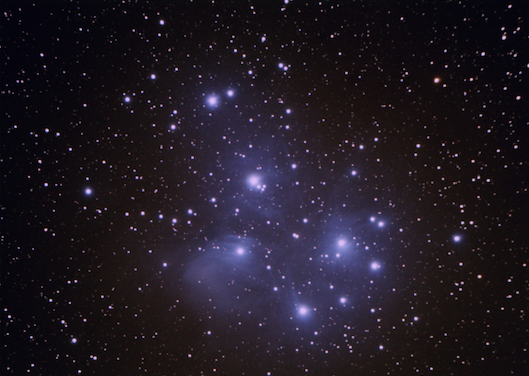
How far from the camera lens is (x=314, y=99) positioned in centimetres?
33

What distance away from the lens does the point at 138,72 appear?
333 millimetres

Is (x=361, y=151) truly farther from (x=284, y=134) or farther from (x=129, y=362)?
(x=129, y=362)

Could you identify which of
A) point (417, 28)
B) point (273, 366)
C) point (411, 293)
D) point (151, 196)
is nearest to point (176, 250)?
point (151, 196)

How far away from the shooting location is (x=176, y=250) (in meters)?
0.34

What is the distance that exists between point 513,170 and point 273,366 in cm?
38

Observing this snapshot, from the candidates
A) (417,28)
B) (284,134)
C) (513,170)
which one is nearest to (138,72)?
(284,134)

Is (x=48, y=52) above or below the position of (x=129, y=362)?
above

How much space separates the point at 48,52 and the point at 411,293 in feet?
1.80

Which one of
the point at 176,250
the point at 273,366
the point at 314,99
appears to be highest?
the point at 314,99

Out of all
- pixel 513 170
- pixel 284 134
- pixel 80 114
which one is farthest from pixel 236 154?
pixel 513 170

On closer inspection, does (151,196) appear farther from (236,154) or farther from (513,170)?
(513,170)

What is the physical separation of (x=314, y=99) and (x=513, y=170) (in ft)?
0.83

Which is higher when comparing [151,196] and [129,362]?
[151,196]

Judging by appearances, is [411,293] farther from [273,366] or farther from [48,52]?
[48,52]
